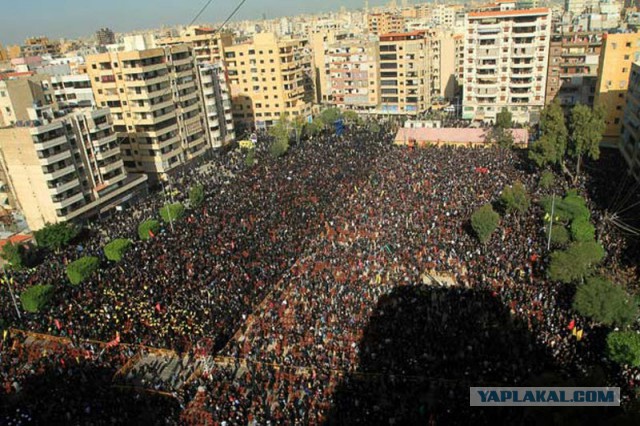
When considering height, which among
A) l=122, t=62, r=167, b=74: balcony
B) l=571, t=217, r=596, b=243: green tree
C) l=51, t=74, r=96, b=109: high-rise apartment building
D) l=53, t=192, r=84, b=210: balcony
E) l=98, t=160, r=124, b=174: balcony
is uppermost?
l=122, t=62, r=167, b=74: balcony

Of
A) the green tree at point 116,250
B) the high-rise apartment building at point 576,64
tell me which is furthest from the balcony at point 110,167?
the high-rise apartment building at point 576,64

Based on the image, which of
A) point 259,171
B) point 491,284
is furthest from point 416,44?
point 491,284

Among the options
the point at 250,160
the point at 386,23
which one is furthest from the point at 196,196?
the point at 386,23

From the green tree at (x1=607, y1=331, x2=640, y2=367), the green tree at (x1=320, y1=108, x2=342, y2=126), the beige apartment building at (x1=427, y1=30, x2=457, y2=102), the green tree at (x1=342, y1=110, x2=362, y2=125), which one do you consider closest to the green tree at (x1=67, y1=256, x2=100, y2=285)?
the green tree at (x1=607, y1=331, x2=640, y2=367)

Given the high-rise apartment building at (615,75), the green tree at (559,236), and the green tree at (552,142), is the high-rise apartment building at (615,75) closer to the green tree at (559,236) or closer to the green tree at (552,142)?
the green tree at (552,142)

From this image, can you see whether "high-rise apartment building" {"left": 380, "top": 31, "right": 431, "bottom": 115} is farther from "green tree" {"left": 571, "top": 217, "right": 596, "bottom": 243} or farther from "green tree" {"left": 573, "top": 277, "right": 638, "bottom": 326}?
"green tree" {"left": 573, "top": 277, "right": 638, "bottom": 326}

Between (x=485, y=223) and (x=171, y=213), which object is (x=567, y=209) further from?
(x=171, y=213)

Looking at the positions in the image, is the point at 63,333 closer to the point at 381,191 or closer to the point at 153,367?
the point at 153,367
